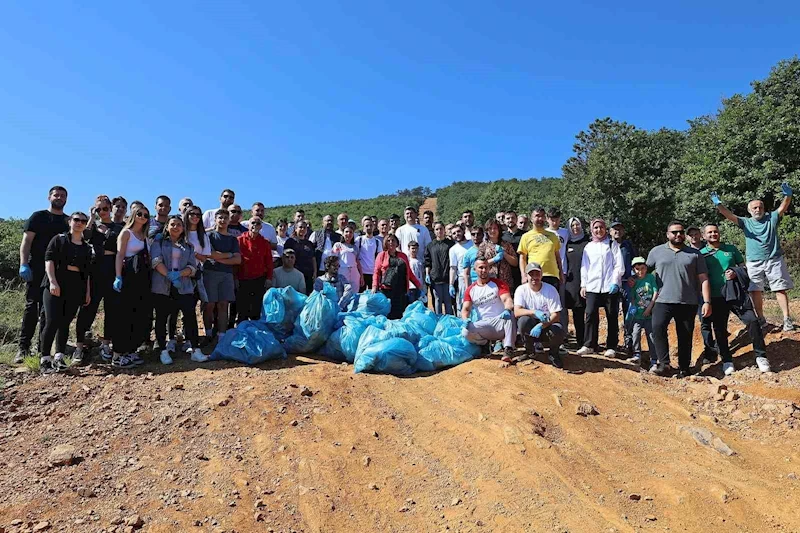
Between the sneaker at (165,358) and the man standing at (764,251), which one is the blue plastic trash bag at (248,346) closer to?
the sneaker at (165,358)

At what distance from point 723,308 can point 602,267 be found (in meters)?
1.31

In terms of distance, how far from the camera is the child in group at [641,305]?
5.59 m

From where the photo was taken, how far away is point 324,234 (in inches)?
279

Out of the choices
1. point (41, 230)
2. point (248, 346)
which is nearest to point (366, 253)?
point (248, 346)

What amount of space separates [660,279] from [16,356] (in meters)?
6.78

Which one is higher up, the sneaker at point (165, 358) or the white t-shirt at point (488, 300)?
the white t-shirt at point (488, 300)

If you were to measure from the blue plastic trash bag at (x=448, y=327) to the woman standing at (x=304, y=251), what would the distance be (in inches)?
82.1

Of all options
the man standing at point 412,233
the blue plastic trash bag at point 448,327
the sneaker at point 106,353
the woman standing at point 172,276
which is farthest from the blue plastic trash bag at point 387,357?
the sneaker at point 106,353

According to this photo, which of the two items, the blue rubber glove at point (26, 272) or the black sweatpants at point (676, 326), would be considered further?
the black sweatpants at point (676, 326)

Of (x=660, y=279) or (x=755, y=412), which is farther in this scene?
(x=660, y=279)

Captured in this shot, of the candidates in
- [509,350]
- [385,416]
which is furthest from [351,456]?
[509,350]

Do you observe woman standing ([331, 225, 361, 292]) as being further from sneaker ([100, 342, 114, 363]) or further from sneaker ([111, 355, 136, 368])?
sneaker ([100, 342, 114, 363])

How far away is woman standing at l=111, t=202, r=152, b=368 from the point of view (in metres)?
4.84

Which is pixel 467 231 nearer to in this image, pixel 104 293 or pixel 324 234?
pixel 324 234
